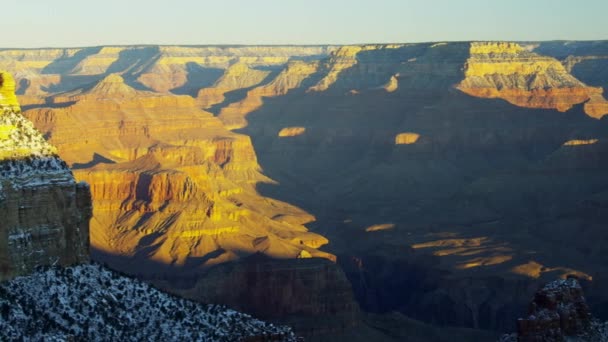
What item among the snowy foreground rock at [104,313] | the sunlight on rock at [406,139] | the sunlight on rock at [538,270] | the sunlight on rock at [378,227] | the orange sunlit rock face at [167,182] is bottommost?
the sunlight on rock at [378,227]

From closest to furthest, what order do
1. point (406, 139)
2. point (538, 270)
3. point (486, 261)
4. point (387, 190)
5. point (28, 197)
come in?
point (28, 197)
point (538, 270)
point (486, 261)
point (387, 190)
point (406, 139)

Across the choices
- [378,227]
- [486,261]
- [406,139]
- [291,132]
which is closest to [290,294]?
[486,261]

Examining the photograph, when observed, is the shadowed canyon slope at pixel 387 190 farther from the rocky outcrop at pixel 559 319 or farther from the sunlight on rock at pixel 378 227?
the rocky outcrop at pixel 559 319

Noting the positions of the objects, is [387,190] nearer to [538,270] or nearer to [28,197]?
[538,270]

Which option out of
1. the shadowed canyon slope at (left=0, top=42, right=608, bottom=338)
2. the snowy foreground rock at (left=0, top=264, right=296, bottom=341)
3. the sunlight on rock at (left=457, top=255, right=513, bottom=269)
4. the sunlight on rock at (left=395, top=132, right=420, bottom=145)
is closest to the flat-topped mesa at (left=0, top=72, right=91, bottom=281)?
the snowy foreground rock at (left=0, top=264, right=296, bottom=341)

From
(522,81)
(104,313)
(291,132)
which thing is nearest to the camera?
(104,313)

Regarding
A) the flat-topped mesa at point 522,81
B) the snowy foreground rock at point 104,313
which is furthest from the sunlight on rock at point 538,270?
the flat-topped mesa at point 522,81

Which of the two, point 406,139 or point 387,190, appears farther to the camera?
point 406,139
